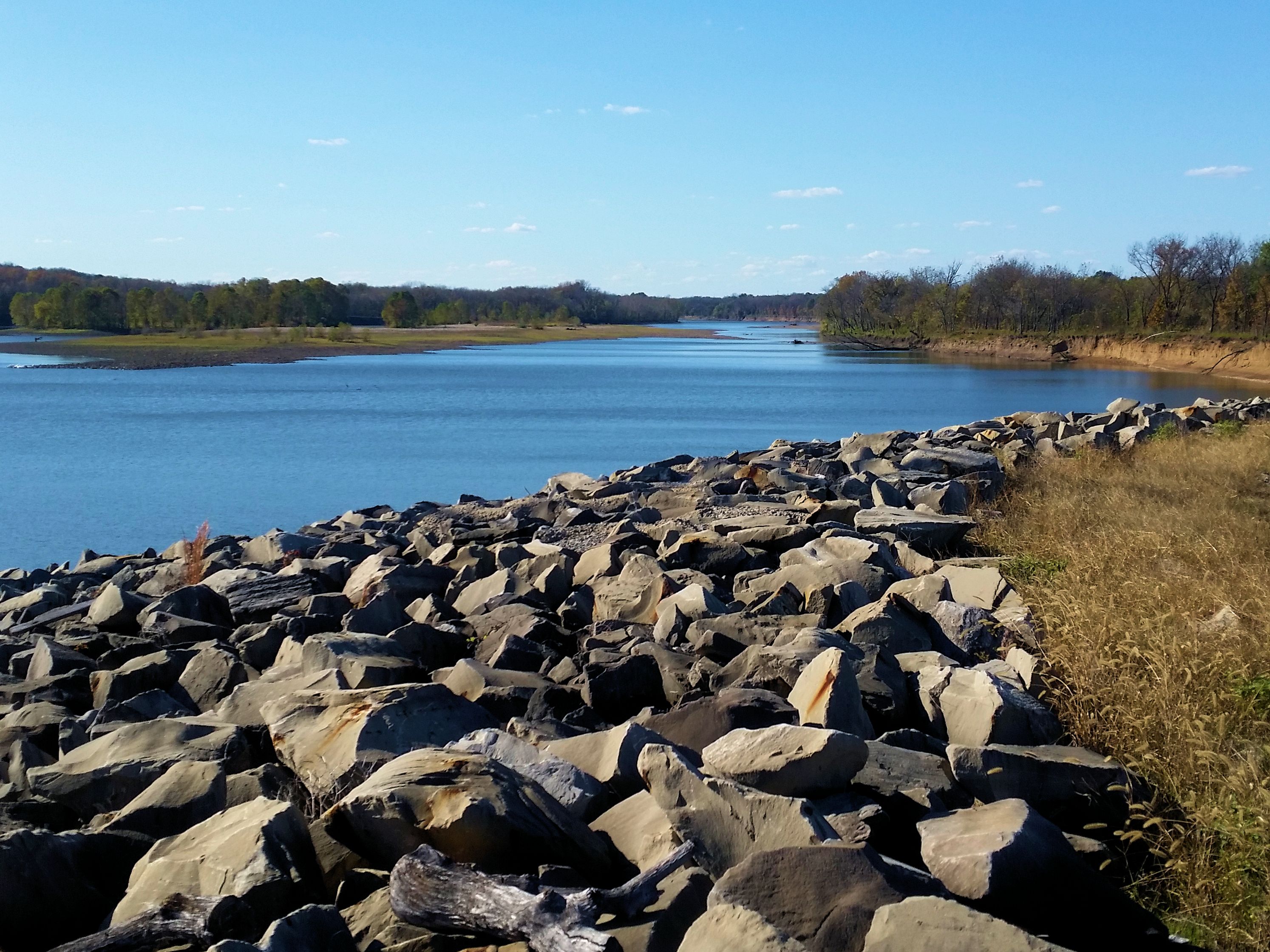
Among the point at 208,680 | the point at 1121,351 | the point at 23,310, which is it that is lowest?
the point at 208,680

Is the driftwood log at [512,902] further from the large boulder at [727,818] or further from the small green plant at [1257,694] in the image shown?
the small green plant at [1257,694]

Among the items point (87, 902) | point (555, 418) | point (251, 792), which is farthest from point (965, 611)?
point (555, 418)

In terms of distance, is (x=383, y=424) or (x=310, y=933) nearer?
(x=310, y=933)

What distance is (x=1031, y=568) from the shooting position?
21.6ft

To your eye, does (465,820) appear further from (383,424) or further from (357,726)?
(383,424)

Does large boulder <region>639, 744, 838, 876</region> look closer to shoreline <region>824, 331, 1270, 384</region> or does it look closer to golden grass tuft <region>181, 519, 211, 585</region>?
golden grass tuft <region>181, 519, 211, 585</region>

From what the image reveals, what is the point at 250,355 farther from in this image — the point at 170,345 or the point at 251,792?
the point at 251,792

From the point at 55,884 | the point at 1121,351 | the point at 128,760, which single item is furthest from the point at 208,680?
the point at 1121,351

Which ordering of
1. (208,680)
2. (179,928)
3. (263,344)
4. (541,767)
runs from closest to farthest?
(179,928) < (541,767) < (208,680) < (263,344)

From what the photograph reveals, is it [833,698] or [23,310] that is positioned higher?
[23,310]

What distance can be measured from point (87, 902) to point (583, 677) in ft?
7.03

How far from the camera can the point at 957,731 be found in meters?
4.29

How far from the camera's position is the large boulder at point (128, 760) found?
4250mm

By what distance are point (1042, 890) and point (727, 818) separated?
0.88m
